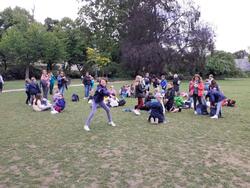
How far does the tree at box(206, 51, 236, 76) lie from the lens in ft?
184

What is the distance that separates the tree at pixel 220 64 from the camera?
184 feet

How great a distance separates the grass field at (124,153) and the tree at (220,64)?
151 feet

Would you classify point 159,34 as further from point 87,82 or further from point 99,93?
point 99,93

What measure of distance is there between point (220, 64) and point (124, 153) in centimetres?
5280

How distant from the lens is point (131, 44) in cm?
4447

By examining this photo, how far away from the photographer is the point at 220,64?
186 ft

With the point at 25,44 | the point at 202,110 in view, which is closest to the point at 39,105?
the point at 202,110

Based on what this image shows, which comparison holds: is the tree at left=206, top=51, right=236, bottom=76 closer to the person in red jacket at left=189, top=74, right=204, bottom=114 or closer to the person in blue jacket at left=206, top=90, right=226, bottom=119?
the person in red jacket at left=189, top=74, right=204, bottom=114

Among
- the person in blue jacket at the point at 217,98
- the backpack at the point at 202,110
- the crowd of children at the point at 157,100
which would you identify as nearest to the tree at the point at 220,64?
the crowd of children at the point at 157,100

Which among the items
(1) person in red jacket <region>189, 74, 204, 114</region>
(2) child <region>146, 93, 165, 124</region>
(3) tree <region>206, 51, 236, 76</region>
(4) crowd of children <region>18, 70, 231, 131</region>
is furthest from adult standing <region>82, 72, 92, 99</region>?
(3) tree <region>206, 51, 236, 76</region>

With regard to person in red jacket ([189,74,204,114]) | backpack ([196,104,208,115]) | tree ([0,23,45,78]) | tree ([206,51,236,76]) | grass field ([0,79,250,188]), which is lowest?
grass field ([0,79,250,188])

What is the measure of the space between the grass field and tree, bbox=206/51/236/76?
46151 mm

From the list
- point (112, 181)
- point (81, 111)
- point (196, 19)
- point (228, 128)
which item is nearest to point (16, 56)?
point (196, 19)

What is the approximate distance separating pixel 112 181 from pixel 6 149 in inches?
129
